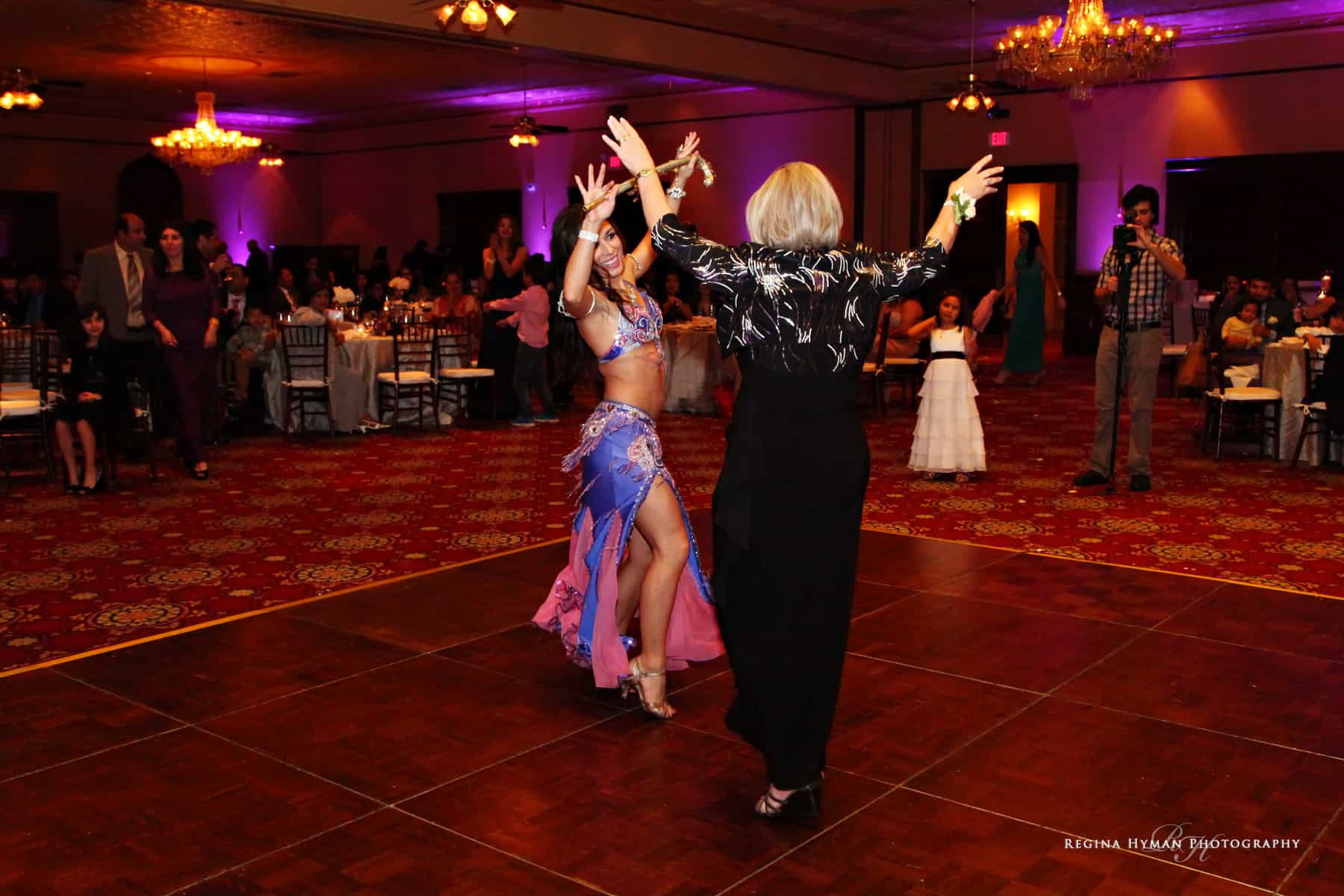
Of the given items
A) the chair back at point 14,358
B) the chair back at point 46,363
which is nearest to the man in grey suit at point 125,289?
the chair back at point 46,363

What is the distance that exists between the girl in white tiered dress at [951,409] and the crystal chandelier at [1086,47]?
3329mm

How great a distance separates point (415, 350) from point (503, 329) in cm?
85

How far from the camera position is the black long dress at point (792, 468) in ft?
9.09

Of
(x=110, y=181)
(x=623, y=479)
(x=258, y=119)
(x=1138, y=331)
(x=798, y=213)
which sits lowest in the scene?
(x=623, y=479)

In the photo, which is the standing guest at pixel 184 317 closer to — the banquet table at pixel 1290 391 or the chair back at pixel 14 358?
the chair back at pixel 14 358

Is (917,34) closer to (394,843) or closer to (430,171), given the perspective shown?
(430,171)

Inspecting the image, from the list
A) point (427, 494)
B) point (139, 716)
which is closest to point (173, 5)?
→ point (427, 494)

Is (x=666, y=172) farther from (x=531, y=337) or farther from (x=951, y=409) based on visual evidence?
(x=531, y=337)

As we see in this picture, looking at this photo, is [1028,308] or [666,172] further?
[1028,308]

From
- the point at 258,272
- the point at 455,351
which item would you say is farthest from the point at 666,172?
the point at 258,272

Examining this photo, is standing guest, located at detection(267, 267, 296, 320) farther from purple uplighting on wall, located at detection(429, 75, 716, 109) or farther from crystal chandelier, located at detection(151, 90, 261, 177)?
purple uplighting on wall, located at detection(429, 75, 716, 109)

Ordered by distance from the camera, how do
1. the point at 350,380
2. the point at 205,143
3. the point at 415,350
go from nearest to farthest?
the point at 350,380 < the point at 415,350 < the point at 205,143

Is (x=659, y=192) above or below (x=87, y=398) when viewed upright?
above

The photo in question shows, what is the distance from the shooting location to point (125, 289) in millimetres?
7699
